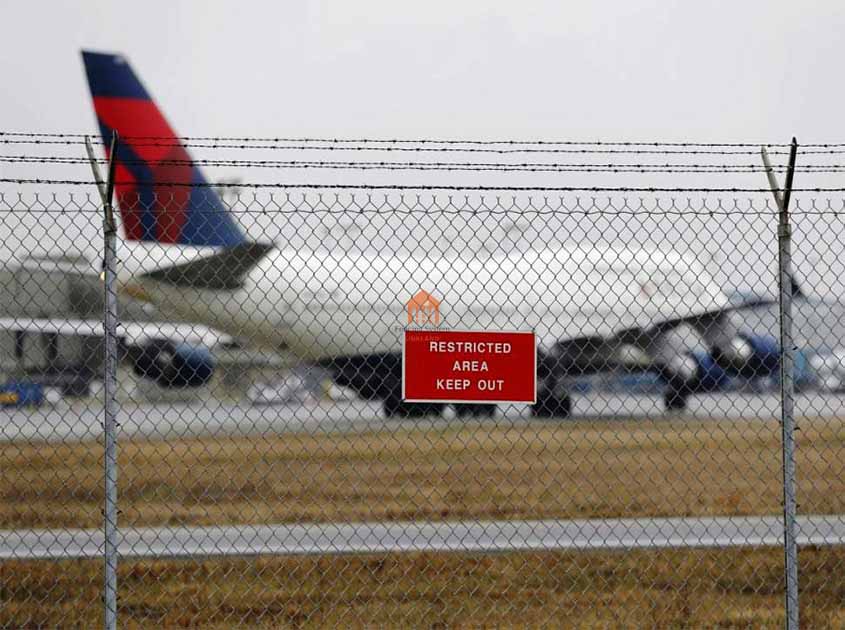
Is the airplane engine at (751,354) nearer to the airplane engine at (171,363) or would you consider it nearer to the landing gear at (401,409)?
the landing gear at (401,409)

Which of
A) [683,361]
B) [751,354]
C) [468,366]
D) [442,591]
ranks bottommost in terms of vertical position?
[683,361]

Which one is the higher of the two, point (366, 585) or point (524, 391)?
point (524, 391)

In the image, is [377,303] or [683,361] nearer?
[377,303]

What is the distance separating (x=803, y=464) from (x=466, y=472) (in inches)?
196

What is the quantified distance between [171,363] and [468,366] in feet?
88.9

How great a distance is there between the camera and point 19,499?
16.3 metres

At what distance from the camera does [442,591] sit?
9734mm

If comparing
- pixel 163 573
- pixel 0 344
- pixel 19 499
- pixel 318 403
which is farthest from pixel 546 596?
pixel 0 344

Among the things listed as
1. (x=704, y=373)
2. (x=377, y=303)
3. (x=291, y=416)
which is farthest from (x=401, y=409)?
(x=704, y=373)

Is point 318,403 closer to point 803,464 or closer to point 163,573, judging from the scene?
point 803,464

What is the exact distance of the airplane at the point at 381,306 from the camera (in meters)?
27.9

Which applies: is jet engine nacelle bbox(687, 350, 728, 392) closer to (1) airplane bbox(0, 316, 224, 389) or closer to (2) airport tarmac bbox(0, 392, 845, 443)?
(2) airport tarmac bbox(0, 392, 845, 443)

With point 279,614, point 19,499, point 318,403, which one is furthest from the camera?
point 318,403

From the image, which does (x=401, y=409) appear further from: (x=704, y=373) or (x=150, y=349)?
(x=150, y=349)
